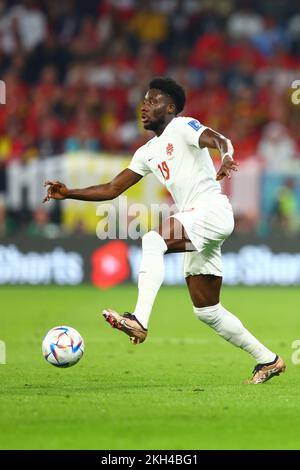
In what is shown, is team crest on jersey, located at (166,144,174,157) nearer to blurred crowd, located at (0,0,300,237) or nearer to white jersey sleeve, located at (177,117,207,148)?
white jersey sleeve, located at (177,117,207,148)

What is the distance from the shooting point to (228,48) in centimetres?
2302

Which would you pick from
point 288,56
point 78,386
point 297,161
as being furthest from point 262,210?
point 78,386

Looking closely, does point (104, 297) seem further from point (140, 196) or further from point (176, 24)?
point (176, 24)

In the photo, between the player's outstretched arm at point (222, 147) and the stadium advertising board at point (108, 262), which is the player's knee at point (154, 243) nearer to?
the player's outstretched arm at point (222, 147)

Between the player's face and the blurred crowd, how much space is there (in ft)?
34.5

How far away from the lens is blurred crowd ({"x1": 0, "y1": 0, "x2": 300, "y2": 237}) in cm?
2027

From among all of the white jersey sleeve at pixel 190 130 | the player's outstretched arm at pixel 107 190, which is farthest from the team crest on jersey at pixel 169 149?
the player's outstretched arm at pixel 107 190

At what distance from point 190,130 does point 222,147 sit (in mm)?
530

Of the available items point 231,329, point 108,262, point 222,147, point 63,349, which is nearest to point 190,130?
point 222,147

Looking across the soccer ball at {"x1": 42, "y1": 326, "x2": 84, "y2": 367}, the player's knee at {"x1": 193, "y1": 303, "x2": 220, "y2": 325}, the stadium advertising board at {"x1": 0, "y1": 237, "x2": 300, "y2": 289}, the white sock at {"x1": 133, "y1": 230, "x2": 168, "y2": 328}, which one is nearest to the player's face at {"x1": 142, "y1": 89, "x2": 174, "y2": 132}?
the white sock at {"x1": 133, "y1": 230, "x2": 168, "y2": 328}

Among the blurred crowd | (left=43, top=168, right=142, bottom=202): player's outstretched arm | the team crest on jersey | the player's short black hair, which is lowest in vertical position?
(left=43, top=168, right=142, bottom=202): player's outstretched arm

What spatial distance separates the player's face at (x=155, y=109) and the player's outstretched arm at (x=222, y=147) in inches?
17.7

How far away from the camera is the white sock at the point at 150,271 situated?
24.7 ft

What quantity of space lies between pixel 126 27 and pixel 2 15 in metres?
2.78
